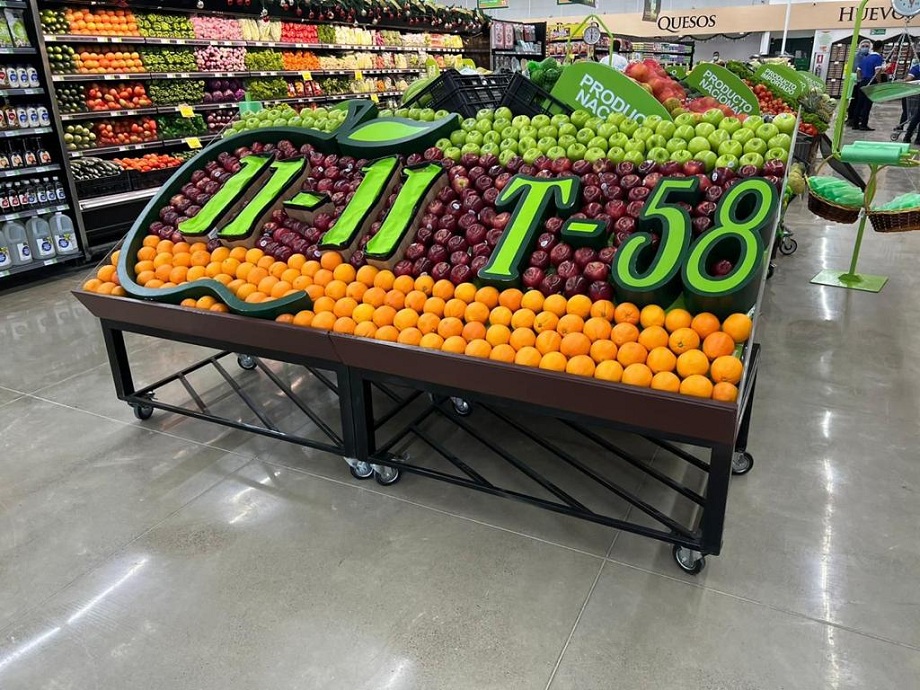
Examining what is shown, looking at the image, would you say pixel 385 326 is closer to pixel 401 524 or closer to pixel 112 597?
pixel 401 524

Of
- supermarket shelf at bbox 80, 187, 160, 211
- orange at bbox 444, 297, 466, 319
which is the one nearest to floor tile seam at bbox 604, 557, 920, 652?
orange at bbox 444, 297, 466, 319

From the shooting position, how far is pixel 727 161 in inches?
91.5

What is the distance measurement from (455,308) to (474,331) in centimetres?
13

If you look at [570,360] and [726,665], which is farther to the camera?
[570,360]

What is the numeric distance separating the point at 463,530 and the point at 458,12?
35.1ft

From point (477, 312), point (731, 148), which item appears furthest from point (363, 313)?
point (731, 148)

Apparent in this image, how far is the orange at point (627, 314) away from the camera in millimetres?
2072

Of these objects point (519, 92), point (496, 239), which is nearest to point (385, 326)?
point (496, 239)

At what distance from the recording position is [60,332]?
439 cm

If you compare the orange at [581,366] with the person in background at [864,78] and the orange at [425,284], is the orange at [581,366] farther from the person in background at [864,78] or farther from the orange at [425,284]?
the person in background at [864,78]

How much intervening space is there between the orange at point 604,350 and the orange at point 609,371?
0.11 feet

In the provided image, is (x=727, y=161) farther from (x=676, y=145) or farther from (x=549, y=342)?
(x=549, y=342)

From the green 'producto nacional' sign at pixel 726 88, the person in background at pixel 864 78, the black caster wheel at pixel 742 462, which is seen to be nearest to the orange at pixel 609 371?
the black caster wheel at pixel 742 462

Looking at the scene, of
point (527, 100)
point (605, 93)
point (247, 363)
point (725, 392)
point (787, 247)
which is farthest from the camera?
point (787, 247)
